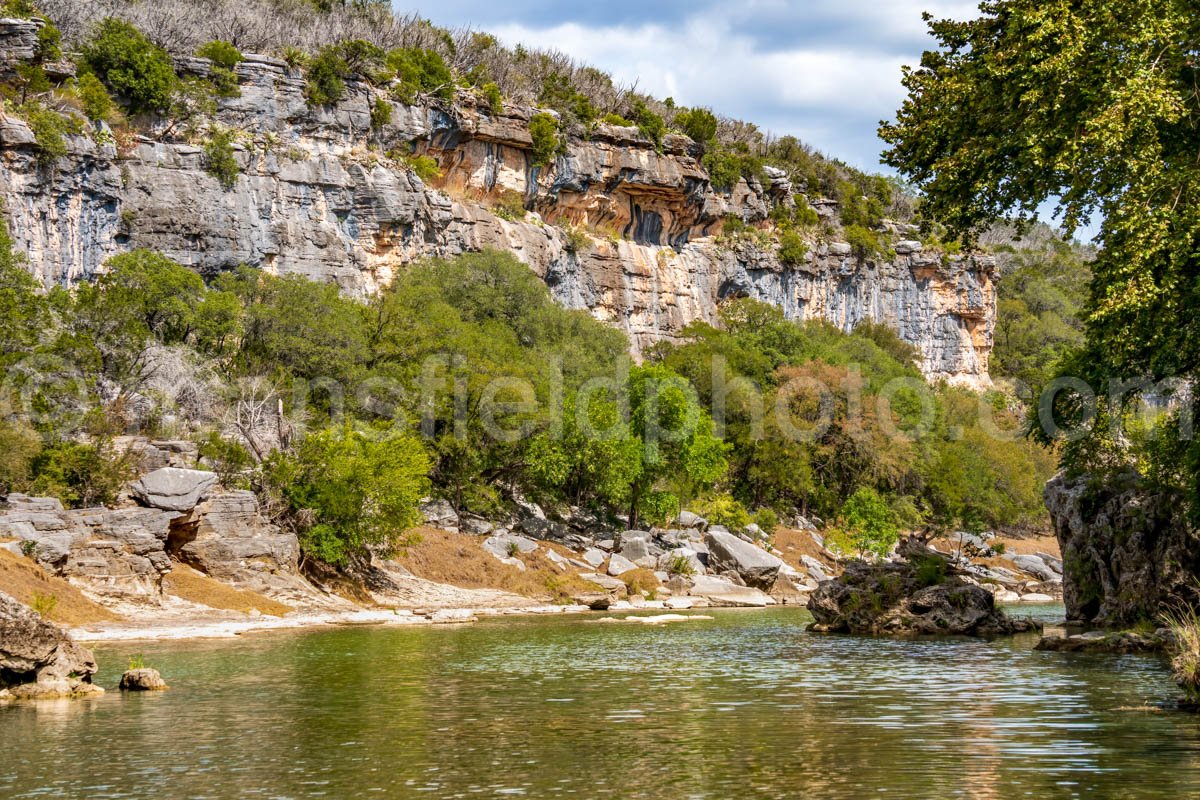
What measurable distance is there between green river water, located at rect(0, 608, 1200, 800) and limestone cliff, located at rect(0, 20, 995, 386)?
42.4 metres

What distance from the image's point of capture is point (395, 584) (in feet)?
155

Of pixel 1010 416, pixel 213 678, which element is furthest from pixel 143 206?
pixel 1010 416

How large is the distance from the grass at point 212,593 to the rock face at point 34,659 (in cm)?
1837

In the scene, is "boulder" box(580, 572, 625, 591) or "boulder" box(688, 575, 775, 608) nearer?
"boulder" box(580, 572, 625, 591)

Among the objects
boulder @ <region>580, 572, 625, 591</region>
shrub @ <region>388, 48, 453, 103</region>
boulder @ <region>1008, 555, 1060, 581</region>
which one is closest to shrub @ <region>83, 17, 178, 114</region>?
shrub @ <region>388, 48, 453, 103</region>

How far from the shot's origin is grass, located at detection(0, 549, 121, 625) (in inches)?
1282

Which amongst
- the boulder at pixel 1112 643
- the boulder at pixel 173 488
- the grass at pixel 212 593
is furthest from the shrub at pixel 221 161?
the boulder at pixel 1112 643

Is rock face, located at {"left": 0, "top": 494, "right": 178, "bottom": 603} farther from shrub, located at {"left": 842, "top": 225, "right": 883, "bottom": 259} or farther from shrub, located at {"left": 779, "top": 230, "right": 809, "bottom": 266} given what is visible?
shrub, located at {"left": 842, "top": 225, "right": 883, "bottom": 259}

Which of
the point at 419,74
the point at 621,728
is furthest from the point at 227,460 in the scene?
the point at 419,74

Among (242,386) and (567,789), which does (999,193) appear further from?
(242,386)

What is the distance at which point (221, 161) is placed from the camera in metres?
68.9

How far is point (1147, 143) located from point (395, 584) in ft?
108

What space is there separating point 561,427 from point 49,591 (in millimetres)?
27305

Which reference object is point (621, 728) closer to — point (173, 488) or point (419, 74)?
point (173, 488)
